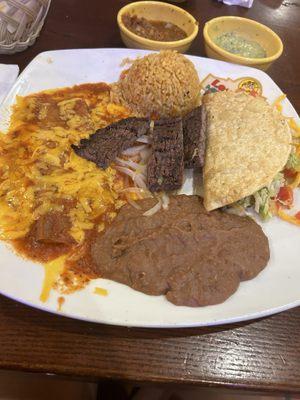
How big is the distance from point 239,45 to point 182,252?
1.93 meters

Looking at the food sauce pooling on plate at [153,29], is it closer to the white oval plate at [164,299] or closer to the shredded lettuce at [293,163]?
the shredded lettuce at [293,163]

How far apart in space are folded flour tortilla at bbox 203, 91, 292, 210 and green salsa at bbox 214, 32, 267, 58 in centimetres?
69

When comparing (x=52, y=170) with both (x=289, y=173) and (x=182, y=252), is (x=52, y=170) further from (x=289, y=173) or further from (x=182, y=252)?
(x=289, y=173)

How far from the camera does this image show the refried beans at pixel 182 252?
1597 millimetres

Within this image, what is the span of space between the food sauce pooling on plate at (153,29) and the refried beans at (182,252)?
1.52 meters

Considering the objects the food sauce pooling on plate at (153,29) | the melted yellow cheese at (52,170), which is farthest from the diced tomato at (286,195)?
the food sauce pooling on plate at (153,29)

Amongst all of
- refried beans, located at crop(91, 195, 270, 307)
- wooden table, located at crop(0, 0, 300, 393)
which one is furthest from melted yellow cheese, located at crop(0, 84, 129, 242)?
wooden table, located at crop(0, 0, 300, 393)

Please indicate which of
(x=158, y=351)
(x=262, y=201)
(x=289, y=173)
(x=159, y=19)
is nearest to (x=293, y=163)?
(x=289, y=173)

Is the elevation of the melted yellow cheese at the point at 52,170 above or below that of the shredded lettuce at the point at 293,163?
below

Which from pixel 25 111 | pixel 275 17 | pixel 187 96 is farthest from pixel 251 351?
pixel 275 17

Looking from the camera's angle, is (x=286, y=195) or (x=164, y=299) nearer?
(x=164, y=299)

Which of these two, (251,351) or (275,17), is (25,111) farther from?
(275,17)

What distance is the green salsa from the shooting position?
2.80m

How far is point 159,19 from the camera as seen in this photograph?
2.90 metres
